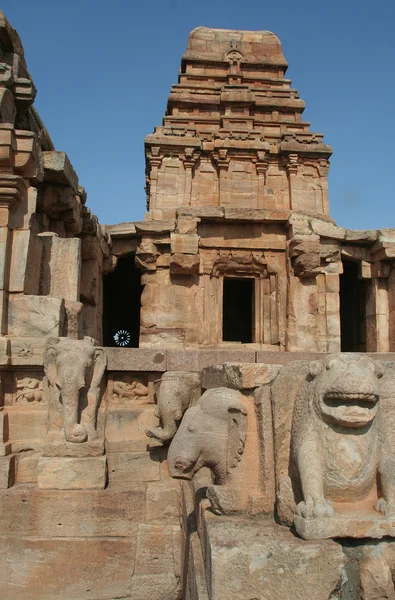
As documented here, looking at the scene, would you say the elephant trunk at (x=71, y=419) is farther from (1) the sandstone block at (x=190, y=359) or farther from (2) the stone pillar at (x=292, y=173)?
(2) the stone pillar at (x=292, y=173)

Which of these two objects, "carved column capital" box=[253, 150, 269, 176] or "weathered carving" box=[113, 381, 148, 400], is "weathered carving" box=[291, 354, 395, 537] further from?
"carved column capital" box=[253, 150, 269, 176]

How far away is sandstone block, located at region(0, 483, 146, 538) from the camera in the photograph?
166 inches

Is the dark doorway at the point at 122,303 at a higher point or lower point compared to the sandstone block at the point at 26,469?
higher

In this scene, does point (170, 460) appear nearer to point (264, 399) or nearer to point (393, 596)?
point (264, 399)

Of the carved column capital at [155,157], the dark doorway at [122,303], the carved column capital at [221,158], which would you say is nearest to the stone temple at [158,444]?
the carved column capital at [155,157]

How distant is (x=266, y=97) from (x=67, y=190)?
34.0 feet

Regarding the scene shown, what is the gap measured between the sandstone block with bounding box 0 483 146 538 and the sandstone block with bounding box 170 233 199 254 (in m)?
8.17

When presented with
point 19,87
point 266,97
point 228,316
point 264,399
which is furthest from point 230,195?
point 264,399

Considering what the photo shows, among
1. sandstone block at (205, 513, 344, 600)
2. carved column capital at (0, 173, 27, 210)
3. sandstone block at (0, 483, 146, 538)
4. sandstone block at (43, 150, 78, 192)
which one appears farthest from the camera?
sandstone block at (43, 150, 78, 192)

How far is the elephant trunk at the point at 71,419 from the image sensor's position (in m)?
4.44

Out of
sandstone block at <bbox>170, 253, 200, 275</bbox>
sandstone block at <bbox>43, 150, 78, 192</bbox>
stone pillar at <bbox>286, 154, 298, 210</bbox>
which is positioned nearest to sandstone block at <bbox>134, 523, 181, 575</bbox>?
sandstone block at <bbox>43, 150, 78, 192</bbox>

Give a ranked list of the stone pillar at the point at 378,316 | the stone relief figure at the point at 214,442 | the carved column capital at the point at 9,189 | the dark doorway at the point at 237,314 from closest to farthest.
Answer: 1. the stone relief figure at the point at 214,442
2. the carved column capital at the point at 9,189
3. the stone pillar at the point at 378,316
4. the dark doorway at the point at 237,314

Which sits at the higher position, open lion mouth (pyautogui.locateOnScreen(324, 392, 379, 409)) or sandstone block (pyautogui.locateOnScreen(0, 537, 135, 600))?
open lion mouth (pyautogui.locateOnScreen(324, 392, 379, 409))

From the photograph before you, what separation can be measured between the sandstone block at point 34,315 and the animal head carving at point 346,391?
141 inches
